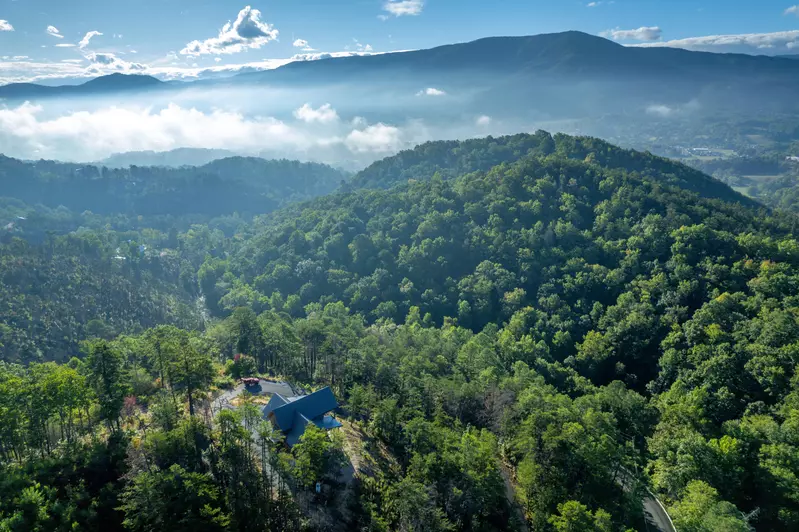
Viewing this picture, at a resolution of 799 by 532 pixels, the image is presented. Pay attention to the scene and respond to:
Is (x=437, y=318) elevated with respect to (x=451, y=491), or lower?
lower

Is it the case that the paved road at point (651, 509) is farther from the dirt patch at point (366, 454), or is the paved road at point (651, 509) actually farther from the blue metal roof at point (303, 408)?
the blue metal roof at point (303, 408)

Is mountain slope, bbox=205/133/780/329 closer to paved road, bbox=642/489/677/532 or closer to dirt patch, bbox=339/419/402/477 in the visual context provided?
paved road, bbox=642/489/677/532

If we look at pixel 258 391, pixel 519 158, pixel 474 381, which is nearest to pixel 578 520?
pixel 474 381

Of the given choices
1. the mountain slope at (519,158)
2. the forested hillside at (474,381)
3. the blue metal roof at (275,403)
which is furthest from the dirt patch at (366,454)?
the mountain slope at (519,158)

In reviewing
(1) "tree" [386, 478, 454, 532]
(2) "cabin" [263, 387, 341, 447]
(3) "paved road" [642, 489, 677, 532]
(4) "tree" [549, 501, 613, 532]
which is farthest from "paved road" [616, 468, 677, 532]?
(2) "cabin" [263, 387, 341, 447]

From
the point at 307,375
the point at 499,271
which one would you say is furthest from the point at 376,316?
the point at 307,375

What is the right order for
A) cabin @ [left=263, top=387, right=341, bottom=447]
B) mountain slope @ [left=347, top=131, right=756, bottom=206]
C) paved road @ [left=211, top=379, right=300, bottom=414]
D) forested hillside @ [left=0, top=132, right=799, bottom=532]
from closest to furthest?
forested hillside @ [left=0, top=132, right=799, bottom=532], cabin @ [left=263, top=387, right=341, bottom=447], paved road @ [left=211, top=379, right=300, bottom=414], mountain slope @ [left=347, top=131, right=756, bottom=206]

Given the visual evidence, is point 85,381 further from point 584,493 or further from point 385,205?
point 385,205
